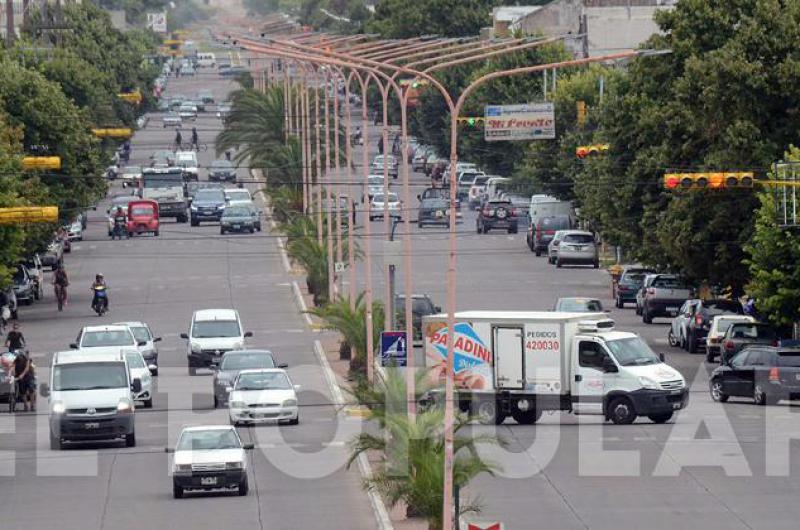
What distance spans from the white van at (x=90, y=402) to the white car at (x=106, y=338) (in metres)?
11.2

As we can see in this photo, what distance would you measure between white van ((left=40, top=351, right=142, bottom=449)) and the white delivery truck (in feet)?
23.9

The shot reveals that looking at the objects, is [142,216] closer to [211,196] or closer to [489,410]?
[211,196]

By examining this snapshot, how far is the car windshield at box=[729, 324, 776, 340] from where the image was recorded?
5844 centimetres

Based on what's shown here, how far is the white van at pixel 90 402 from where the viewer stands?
44375mm

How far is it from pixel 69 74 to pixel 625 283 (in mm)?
49244

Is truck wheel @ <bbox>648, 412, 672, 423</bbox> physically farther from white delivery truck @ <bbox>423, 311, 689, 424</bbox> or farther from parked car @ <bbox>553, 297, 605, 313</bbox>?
parked car @ <bbox>553, 297, 605, 313</bbox>

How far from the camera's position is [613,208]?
76938 mm

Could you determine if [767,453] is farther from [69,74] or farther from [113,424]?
[69,74]

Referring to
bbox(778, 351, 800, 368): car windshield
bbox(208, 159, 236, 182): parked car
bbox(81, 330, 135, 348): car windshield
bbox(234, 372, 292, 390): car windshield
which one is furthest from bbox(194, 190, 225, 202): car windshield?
bbox(778, 351, 800, 368): car windshield

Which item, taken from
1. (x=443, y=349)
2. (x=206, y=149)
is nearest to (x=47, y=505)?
(x=443, y=349)

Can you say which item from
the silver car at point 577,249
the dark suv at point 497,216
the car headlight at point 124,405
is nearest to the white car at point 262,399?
the car headlight at point 124,405

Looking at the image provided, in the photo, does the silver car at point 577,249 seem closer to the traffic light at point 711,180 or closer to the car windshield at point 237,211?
the car windshield at point 237,211

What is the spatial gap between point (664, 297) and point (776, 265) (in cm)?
1279

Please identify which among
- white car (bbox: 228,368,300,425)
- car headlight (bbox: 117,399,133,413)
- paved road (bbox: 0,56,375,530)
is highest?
car headlight (bbox: 117,399,133,413)
